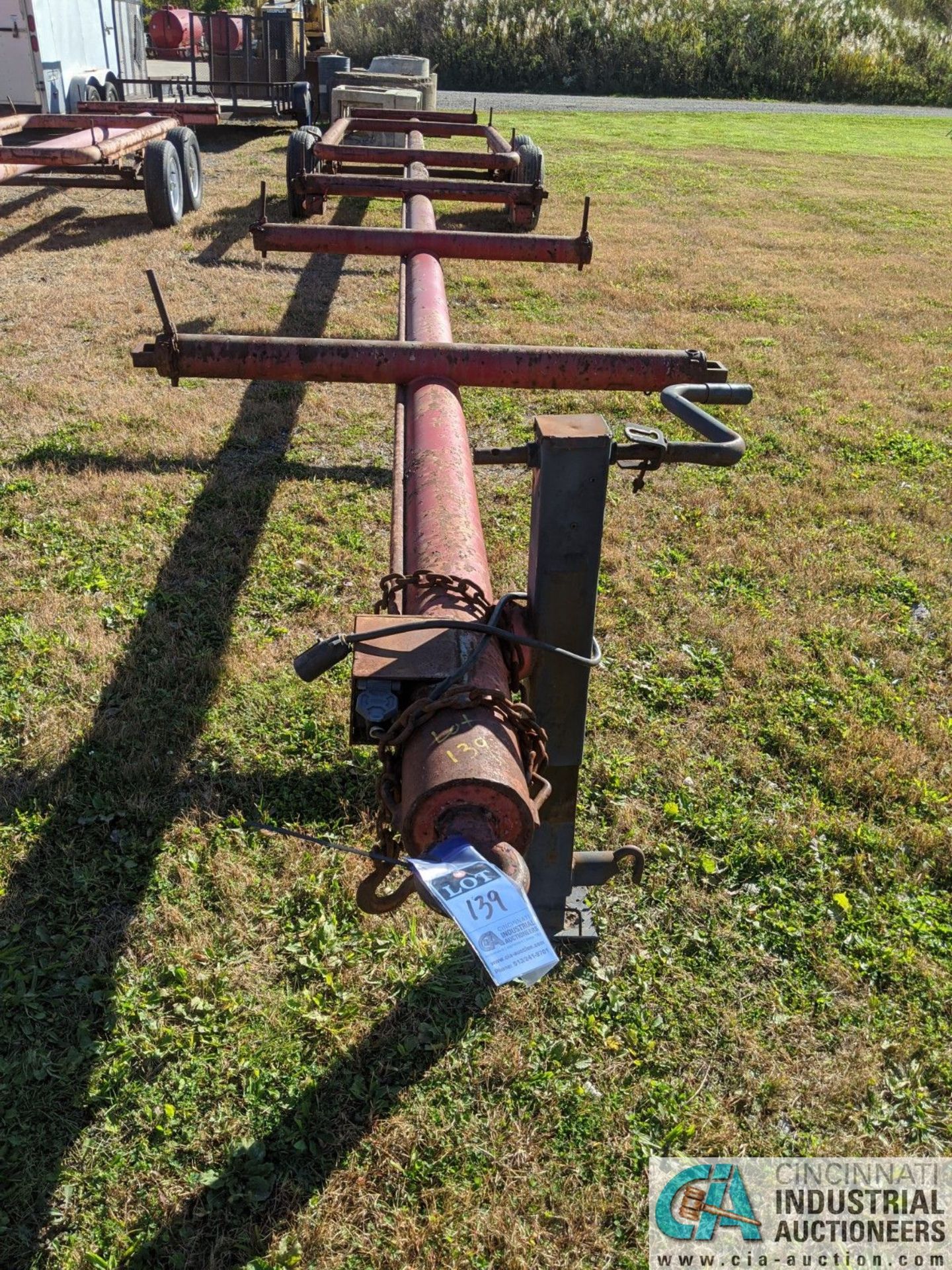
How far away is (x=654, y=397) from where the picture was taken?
6355mm

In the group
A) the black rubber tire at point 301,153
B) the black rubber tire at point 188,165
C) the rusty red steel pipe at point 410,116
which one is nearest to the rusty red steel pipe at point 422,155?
the black rubber tire at point 301,153

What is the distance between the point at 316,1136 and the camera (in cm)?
222

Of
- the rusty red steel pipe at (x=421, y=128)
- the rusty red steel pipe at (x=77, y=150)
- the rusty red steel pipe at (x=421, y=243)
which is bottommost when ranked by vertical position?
the rusty red steel pipe at (x=421, y=243)

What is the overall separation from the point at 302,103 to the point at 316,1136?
1406 centimetres

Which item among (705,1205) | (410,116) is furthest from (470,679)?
(410,116)

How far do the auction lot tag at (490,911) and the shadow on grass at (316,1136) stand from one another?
116cm

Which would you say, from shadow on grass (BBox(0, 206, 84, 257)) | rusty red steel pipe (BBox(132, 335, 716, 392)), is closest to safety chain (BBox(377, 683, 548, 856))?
rusty red steel pipe (BBox(132, 335, 716, 392))

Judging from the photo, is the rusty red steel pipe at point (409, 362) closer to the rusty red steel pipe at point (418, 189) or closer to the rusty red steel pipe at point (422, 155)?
the rusty red steel pipe at point (418, 189)

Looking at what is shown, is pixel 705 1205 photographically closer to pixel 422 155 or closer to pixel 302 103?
pixel 422 155

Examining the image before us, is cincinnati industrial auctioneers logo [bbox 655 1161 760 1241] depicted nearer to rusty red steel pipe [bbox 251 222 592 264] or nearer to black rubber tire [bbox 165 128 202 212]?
rusty red steel pipe [bbox 251 222 592 264]

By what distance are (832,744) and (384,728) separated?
2.32m

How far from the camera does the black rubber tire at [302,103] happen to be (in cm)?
1312

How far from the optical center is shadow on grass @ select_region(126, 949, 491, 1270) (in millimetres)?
2025

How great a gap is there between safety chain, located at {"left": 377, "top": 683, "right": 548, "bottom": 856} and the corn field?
90.1 ft
